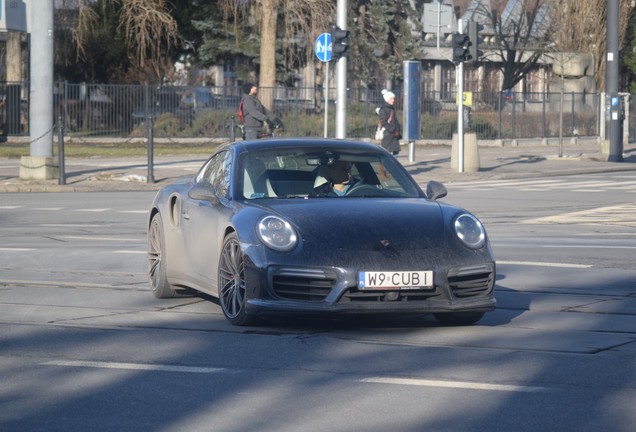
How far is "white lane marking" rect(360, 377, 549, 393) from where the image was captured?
23.0ft

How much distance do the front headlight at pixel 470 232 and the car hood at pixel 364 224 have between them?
129 millimetres

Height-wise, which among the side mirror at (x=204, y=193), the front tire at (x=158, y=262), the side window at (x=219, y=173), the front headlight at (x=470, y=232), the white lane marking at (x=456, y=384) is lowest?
the white lane marking at (x=456, y=384)

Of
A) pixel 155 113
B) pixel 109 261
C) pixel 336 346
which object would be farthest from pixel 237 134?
pixel 336 346

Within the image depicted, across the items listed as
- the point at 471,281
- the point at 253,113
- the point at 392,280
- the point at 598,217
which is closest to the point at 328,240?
the point at 392,280

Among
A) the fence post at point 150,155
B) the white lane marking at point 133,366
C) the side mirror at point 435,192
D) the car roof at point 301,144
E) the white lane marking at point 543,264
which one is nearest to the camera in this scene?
the white lane marking at point 133,366

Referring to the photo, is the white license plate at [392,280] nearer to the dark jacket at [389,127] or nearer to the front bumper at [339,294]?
the front bumper at [339,294]

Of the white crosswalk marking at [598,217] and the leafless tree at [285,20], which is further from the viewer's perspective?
the leafless tree at [285,20]

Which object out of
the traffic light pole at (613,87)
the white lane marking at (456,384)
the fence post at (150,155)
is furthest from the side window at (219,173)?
the traffic light pole at (613,87)

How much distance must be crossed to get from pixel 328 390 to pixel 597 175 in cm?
2654

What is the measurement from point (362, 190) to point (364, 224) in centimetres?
104

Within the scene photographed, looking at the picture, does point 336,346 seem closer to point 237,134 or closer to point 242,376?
point 242,376

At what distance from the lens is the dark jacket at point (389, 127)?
29250mm

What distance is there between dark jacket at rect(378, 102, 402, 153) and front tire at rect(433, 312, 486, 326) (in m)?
20.0

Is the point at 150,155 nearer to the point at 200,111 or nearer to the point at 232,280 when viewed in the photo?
the point at 232,280
